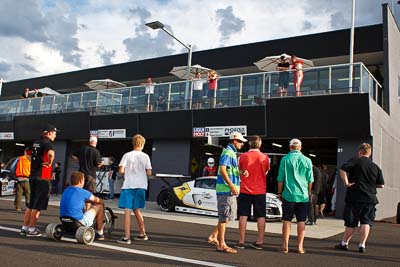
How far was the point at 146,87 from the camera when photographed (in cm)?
1989

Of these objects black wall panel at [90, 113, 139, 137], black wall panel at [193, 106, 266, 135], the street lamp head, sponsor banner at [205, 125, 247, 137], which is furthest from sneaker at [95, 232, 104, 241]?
black wall panel at [90, 113, 139, 137]

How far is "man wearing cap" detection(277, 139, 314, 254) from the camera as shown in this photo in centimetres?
691

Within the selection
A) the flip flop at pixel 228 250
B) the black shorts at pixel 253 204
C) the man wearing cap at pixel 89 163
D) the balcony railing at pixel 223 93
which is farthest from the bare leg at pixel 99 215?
the balcony railing at pixel 223 93

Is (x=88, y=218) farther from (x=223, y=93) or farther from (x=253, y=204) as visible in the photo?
(x=223, y=93)

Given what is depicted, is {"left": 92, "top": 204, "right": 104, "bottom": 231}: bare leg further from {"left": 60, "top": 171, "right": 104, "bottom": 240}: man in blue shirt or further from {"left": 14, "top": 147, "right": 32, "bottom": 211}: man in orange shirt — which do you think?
{"left": 14, "top": 147, "right": 32, "bottom": 211}: man in orange shirt

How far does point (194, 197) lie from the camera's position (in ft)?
46.0

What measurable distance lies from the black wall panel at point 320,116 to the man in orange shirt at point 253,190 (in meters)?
8.70

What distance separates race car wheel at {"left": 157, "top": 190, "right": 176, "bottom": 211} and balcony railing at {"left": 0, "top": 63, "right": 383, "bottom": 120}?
4681 millimetres

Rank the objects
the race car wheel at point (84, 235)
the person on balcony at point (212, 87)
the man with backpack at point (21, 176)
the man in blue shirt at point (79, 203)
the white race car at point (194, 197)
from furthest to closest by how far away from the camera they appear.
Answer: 1. the person on balcony at point (212, 87)
2. the white race car at point (194, 197)
3. the man with backpack at point (21, 176)
4. the man in blue shirt at point (79, 203)
5. the race car wheel at point (84, 235)

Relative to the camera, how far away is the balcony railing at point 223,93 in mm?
15039

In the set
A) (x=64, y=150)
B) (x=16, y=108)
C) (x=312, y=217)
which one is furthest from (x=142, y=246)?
(x=16, y=108)

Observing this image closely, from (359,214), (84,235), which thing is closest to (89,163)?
(84,235)

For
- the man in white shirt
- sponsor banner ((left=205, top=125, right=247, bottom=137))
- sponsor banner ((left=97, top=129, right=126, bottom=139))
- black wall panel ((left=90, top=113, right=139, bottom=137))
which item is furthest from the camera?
sponsor banner ((left=97, top=129, right=126, bottom=139))

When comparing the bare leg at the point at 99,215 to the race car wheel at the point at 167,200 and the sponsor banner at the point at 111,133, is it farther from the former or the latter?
the sponsor banner at the point at 111,133
